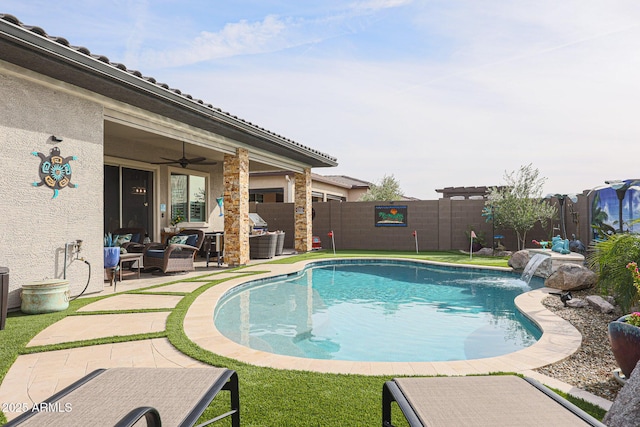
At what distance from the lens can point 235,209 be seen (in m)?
10.5

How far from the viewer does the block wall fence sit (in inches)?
633

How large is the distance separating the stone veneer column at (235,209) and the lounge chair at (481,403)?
885 cm

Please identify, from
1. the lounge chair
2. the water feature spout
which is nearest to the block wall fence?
the water feature spout

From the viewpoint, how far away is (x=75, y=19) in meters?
7.86

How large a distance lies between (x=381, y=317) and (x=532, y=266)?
204 inches

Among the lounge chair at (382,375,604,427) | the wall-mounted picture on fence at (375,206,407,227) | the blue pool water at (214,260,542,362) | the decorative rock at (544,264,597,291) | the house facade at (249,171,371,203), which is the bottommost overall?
the blue pool water at (214,260,542,362)

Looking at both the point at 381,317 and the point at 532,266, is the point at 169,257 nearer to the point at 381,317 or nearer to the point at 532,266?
the point at 381,317

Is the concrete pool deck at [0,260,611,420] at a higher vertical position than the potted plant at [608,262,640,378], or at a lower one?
lower

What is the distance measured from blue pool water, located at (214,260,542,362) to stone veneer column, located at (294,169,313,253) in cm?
448

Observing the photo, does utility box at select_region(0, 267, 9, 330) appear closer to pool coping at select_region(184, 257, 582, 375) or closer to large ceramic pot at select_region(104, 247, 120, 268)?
pool coping at select_region(184, 257, 582, 375)

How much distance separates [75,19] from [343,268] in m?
8.64

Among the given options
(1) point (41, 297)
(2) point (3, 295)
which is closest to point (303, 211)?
(1) point (41, 297)

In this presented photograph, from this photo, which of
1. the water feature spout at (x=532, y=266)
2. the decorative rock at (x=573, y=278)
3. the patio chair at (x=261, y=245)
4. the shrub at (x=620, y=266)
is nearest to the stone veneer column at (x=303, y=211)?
the patio chair at (x=261, y=245)

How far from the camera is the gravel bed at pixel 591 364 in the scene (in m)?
3.21
